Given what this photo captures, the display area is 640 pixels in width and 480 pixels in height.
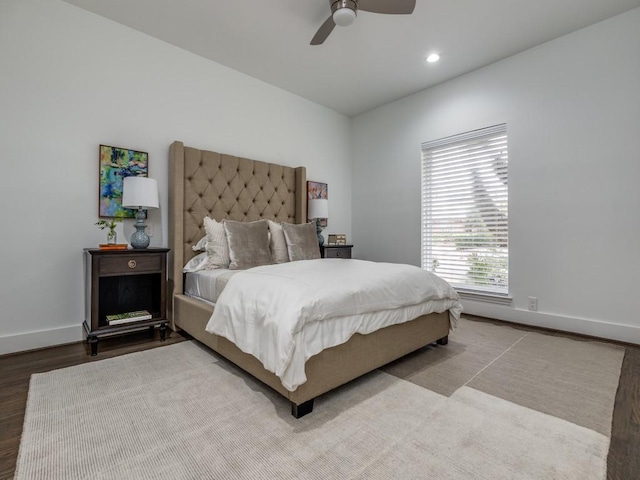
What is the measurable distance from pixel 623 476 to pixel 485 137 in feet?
10.7

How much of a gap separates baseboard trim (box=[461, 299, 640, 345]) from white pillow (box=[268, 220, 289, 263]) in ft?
7.42

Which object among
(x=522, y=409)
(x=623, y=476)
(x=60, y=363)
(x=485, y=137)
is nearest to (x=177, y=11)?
(x=60, y=363)

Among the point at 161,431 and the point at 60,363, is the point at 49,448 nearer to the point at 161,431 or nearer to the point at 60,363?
the point at 161,431

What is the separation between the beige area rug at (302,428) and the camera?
1213mm

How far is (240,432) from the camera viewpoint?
144 centimetres

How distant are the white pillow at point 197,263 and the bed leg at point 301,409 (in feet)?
5.69

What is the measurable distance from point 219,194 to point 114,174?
97 centimetres

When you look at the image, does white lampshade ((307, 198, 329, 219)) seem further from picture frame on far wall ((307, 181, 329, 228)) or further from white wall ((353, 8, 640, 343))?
white wall ((353, 8, 640, 343))

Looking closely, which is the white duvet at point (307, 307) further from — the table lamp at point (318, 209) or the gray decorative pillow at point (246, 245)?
the table lamp at point (318, 209)

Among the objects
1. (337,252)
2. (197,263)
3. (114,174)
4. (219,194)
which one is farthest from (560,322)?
(114,174)

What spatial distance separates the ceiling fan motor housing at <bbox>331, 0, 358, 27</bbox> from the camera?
221cm

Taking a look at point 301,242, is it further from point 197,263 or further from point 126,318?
point 126,318

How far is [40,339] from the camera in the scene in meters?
2.48

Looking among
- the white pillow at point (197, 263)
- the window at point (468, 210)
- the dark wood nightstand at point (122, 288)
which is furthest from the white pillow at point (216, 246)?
the window at point (468, 210)
